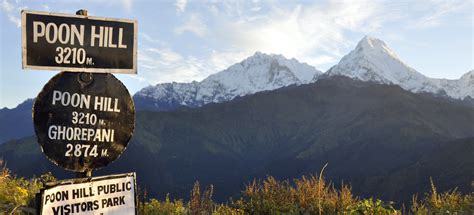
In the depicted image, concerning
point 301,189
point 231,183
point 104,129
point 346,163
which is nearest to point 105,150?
point 104,129

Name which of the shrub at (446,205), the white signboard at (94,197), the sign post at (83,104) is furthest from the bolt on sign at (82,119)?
the shrub at (446,205)

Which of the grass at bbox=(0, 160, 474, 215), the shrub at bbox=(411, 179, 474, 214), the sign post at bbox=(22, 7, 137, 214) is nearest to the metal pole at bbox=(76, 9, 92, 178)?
the sign post at bbox=(22, 7, 137, 214)

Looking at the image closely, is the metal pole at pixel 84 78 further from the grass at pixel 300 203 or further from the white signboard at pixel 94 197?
the grass at pixel 300 203

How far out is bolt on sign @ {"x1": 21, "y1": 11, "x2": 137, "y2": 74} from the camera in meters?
3.03

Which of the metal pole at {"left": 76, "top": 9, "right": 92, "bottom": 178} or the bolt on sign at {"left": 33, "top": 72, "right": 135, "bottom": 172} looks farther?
the metal pole at {"left": 76, "top": 9, "right": 92, "bottom": 178}

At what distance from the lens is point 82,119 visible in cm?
315

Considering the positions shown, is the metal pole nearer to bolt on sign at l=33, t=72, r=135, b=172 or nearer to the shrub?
bolt on sign at l=33, t=72, r=135, b=172

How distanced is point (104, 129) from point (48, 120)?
39cm

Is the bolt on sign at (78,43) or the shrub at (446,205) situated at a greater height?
the bolt on sign at (78,43)

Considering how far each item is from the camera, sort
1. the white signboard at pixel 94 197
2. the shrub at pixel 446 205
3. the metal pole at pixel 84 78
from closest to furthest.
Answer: the white signboard at pixel 94 197 < the metal pole at pixel 84 78 < the shrub at pixel 446 205

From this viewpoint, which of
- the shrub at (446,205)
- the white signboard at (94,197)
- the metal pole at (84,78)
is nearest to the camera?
the white signboard at (94,197)

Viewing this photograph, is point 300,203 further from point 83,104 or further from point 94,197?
point 83,104

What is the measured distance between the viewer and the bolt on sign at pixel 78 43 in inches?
119

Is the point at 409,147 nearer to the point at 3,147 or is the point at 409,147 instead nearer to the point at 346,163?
the point at 346,163
